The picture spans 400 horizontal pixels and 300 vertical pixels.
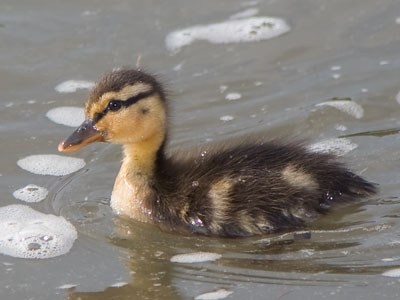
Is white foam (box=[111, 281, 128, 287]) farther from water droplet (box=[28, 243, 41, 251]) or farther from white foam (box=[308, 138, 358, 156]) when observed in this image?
white foam (box=[308, 138, 358, 156])

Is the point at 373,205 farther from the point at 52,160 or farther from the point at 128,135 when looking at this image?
the point at 52,160

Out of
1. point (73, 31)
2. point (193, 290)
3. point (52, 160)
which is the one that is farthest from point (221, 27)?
point (193, 290)

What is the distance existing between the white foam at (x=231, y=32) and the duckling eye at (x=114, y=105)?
7.56 ft

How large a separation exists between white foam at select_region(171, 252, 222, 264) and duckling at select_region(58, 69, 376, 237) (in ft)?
0.73

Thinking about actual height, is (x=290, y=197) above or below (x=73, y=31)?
below

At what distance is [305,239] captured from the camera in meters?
4.98

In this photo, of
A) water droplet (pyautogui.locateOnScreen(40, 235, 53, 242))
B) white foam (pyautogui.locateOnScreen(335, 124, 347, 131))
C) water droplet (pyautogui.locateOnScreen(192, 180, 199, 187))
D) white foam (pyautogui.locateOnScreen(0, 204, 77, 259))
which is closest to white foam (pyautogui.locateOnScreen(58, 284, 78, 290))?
white foam (pyautogui.locateOnScreen(0, 204, 77, 259))

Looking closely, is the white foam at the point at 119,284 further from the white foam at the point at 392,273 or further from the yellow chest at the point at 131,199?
the white foam at the point at 392,273

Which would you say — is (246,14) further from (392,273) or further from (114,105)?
(392,273)

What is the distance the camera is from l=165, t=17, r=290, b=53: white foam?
762 cm

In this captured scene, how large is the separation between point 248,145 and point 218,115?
127cm

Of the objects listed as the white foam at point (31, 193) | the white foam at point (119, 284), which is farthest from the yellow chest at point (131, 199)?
the white foam at point (119, 284)

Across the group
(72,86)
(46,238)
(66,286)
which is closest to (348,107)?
(72,86)

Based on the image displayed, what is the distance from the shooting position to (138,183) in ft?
17.5
